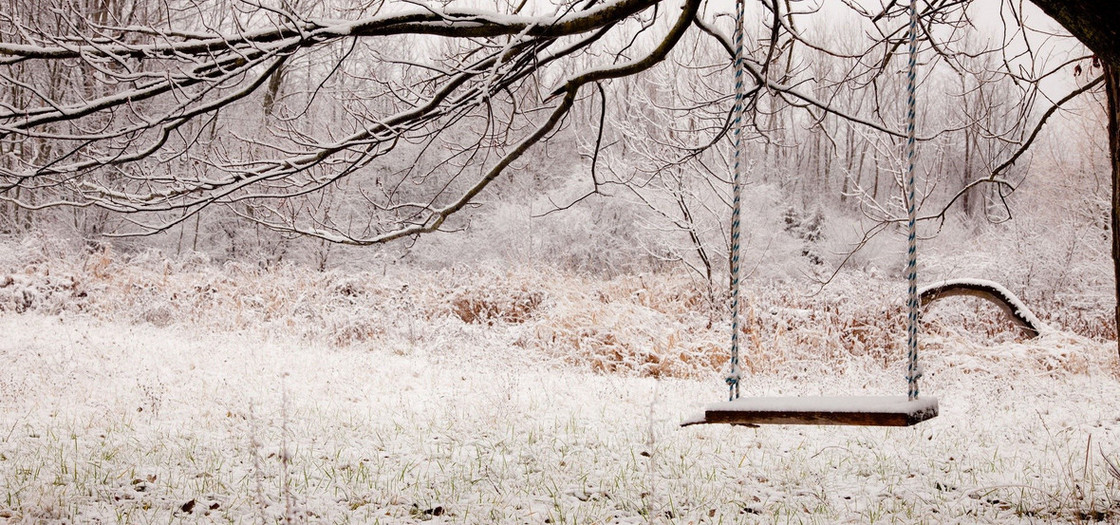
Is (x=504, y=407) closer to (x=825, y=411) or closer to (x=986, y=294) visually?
(x=825, y=411)

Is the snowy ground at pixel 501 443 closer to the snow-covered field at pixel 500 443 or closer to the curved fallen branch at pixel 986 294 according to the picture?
the snow-covered field at pixel 500 443

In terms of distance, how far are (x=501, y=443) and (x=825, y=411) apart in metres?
3.01

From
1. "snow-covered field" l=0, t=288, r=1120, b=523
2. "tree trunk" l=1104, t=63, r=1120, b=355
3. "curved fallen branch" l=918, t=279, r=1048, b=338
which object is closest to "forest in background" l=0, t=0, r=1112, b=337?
"curved fallen branch" l=918, t=279, r=1048, b=338

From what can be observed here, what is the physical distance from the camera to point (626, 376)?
8.27 metres

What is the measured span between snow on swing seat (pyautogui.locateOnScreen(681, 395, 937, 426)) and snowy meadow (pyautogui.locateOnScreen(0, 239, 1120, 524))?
2.39ft

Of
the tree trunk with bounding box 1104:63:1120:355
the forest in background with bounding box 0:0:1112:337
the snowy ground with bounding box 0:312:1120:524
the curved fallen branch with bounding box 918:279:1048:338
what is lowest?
the snowy ground with bounding box 0:312:1120:524

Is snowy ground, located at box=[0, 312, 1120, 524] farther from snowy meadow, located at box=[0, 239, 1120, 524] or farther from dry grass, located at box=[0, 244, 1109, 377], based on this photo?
dry grass, located at box=[0, 244, 1109, 377]

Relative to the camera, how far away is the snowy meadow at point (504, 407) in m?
3.91

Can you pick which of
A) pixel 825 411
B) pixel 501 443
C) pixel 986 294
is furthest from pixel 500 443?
pixel 986 294

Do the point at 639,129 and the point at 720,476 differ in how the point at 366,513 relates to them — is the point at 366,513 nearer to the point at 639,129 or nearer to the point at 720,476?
the point at 720,476

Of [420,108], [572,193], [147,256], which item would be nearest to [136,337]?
[147,256]

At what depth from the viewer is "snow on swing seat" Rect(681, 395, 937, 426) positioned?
2.39 metres

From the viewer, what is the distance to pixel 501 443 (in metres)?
5.06

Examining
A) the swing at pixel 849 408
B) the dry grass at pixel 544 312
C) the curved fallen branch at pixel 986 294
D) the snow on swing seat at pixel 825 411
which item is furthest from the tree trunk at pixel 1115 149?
the curved fallen branch at pixel 986 294
